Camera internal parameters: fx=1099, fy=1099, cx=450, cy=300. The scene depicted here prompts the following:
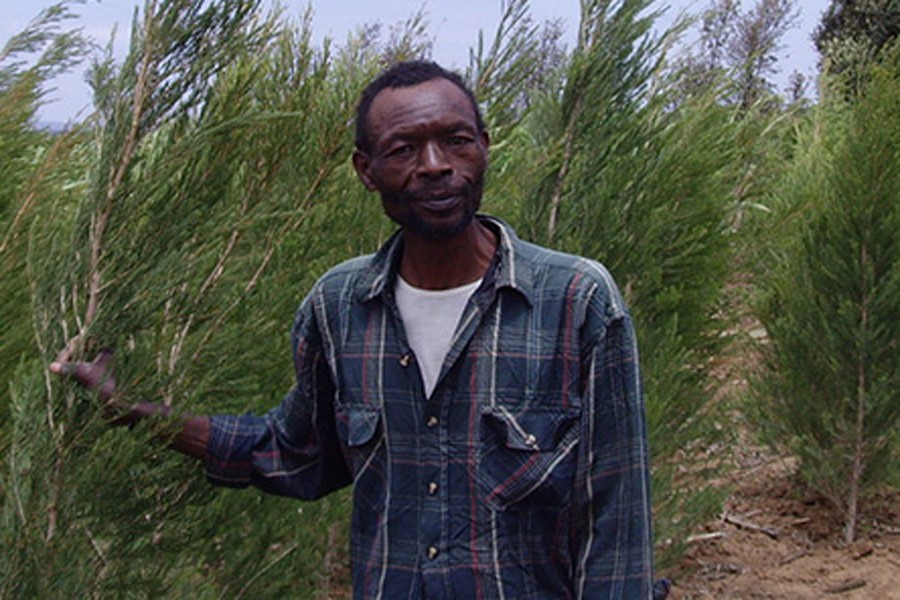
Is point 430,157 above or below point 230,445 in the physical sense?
above

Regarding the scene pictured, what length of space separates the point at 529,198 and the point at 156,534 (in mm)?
1799

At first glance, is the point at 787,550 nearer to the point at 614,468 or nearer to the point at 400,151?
the point at 614,468

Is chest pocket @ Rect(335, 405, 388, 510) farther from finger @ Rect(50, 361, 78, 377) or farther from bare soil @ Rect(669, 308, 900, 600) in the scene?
bare soil @ Rect(669, 308, 900, 600)

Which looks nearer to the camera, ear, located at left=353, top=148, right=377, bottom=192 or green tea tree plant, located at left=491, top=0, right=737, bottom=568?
ear, located at left=353, top=148, right=377, bottom=192

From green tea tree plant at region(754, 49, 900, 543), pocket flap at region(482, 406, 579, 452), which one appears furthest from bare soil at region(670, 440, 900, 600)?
pocket flap at region(482, 406, 579, 452)

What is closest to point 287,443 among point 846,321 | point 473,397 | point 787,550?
point 473,397

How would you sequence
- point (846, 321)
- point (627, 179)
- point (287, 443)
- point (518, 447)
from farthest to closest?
point (846, 321) → point (627, 179) → point (287, 443) → point (518, 447)

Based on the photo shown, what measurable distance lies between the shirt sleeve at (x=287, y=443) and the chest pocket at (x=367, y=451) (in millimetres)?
148

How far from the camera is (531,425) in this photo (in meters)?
1.74

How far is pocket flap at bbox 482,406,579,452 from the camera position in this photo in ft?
5.67

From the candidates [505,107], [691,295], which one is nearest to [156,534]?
[505,107]

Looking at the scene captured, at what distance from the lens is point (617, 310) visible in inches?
68.4

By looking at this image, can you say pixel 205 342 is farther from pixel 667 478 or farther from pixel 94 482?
pixel 667 478

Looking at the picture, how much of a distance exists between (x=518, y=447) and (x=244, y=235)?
110 cm
